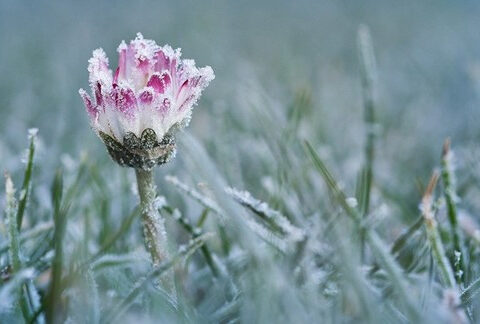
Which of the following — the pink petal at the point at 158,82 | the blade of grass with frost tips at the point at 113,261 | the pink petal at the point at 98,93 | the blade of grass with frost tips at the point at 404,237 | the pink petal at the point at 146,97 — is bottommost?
the blade of grass with frost tips at the point at 404,237

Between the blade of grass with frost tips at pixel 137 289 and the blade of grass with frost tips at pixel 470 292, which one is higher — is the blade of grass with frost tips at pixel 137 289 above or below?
above

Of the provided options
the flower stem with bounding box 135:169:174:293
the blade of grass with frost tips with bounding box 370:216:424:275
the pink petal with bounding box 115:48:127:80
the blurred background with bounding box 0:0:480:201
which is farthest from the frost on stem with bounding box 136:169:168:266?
the blurred background with bounding box 0:0:480:201

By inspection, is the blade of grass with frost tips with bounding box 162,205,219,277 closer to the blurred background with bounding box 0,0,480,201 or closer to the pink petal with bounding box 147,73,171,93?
the pink petal with bounding box 147,73,171,93

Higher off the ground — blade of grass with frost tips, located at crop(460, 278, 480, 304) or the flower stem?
the flower stem

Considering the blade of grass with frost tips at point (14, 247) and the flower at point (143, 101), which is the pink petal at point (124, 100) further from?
the blade of grass with frost tips at point (14, 247)

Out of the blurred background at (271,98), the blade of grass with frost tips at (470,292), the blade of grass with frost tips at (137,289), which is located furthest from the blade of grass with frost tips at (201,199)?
the blade of grass with frost tips at (470,292)

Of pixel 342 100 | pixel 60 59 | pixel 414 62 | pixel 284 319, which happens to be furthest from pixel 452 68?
pixel 284 319

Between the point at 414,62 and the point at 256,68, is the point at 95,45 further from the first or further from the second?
the point at 414,62
